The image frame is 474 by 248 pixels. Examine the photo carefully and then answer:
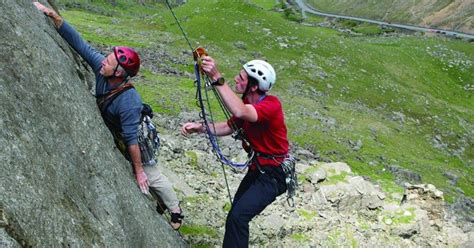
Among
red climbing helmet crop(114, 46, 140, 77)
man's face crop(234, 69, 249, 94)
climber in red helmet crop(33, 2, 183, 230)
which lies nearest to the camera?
red climbing helmet crop(114, 46, 140, 77)

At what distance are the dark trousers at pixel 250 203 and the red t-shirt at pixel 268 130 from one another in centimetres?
33

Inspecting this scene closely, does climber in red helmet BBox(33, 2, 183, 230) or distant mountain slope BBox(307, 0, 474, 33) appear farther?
distant mountain slope BBox(307, 0, 474, 33)

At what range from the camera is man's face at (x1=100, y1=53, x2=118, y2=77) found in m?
9.07

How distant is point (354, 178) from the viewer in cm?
1942

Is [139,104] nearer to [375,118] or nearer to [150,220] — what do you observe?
[150,220]

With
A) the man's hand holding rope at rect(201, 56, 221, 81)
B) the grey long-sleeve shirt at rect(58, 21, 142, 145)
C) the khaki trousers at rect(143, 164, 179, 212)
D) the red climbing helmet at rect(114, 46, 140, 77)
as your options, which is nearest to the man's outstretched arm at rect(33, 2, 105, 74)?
the grey long-sleeve shirt at rect(58, 21, 142, 145)

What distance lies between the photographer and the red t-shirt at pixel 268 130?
372 inches

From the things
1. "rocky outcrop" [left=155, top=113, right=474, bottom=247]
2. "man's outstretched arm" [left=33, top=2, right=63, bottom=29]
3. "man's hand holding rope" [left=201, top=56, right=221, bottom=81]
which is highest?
"man's outstretched arm" [left=33, top=2, right=63, bottom=29]

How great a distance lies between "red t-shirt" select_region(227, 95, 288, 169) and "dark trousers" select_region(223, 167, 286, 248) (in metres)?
0.33

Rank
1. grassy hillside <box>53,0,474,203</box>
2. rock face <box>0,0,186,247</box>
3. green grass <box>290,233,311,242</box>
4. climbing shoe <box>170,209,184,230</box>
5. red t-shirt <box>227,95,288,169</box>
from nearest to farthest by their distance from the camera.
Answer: rock face <box>0,0,186,247</box>, red t-shirt <box>227,95,288,169</box>, climbing shoe <box>170,209,184,230</box>, green grass <box>290,233,311,242</box>, grassy hillside <box>53,0,474,203</box>

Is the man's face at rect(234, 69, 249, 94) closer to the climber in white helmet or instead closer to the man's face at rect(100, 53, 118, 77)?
the climber in white helmet

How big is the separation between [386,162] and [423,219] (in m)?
15.6

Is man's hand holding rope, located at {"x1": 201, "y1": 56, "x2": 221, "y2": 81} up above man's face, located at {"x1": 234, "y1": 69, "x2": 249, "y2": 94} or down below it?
above

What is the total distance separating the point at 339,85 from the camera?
157 feet
